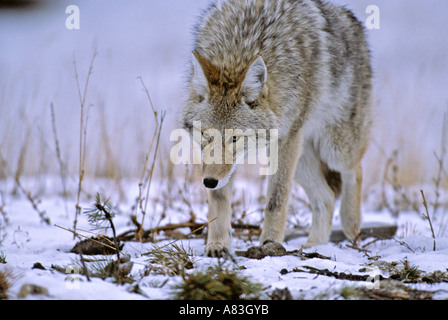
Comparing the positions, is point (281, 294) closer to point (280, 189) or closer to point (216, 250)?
point (216, 250)

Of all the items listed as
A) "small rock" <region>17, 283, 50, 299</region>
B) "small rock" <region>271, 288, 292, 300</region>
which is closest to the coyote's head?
"small rock" <region>271, 288, 292, 300</region>

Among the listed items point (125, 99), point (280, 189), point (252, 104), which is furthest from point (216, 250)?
point (125, 99)

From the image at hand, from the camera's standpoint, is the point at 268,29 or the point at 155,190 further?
the point at 155,190

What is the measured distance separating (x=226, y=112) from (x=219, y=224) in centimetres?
84

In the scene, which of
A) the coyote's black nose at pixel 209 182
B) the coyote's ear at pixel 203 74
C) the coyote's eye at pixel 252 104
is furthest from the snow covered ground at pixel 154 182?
the coyote's eye at pixel 252 104

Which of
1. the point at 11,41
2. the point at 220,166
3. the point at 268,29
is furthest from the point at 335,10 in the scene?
the point at 11,41

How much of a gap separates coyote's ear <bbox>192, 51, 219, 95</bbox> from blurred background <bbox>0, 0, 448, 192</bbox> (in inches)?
19.8

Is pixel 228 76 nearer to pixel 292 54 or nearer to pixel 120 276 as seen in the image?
Result: pixel 292 54

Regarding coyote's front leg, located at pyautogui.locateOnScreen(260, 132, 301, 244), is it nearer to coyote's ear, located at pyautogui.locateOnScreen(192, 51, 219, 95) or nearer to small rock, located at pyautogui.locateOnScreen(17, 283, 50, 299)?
coyote's ear, located at pyautogui.locateOnScreen(192, 51, 219, 95)

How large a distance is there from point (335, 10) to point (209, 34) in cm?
164

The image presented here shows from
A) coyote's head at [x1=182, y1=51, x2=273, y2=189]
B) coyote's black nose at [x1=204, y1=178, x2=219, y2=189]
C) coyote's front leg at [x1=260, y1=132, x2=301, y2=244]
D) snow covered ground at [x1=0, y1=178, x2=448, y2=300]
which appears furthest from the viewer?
coyote's front leg at [x1=260, y1=132, x2=301, y2=244]

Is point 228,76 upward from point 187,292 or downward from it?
upward

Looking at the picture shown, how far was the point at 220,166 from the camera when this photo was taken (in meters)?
2.84

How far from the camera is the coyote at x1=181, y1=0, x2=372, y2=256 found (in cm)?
304
